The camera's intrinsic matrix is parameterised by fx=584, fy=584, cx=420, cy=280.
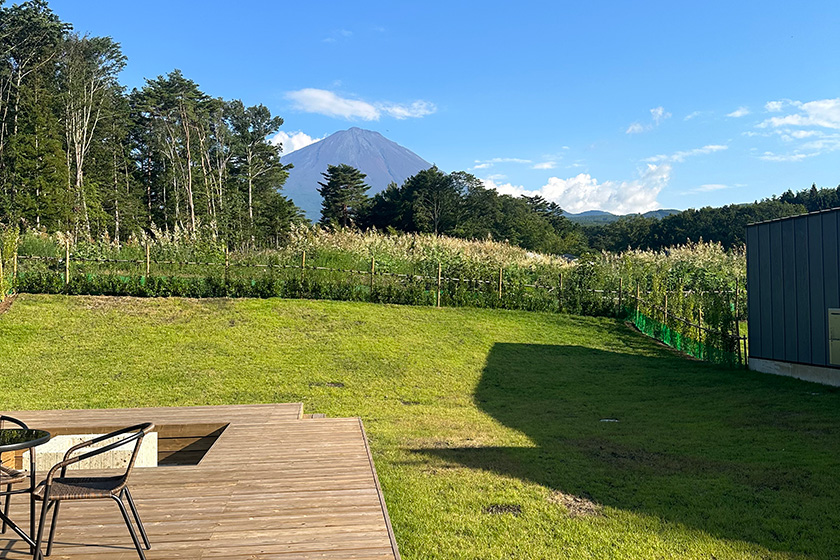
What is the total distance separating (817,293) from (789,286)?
0.57 meters

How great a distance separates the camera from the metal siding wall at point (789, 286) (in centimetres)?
894

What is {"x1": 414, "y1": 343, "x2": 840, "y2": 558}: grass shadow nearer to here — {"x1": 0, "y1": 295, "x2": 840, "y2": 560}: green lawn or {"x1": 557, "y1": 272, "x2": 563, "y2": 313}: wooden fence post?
{"x1": 0, "y1": 295, "x2": 840, "y2": 560}: green lawn

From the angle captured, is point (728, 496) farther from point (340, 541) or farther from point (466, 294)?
point (466, 294)

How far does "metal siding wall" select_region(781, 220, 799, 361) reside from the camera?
8938mm

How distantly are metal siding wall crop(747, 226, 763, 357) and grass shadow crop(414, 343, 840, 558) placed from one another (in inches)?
22.3

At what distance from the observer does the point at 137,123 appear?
113 feet

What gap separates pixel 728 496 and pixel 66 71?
32027 mm

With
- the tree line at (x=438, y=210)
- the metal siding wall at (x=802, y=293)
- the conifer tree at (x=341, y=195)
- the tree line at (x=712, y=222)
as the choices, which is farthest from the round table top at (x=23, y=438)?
the tree line at (x=712, y=222)

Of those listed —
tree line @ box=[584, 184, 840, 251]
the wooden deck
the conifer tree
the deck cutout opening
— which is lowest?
the deck cutout opening

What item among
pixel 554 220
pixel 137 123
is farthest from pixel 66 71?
pixel 554 220

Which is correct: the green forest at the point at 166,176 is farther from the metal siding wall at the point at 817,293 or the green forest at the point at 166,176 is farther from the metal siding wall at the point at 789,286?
the metal siding wall at the point at 817,293

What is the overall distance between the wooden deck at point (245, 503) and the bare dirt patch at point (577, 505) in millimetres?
1331

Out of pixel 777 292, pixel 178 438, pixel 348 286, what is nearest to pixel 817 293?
pixel 777 292

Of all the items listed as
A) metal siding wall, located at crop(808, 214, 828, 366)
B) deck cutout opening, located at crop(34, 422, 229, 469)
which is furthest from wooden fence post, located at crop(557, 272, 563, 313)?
deck cutout opening, located at crop(34, 422, 229, 469)
